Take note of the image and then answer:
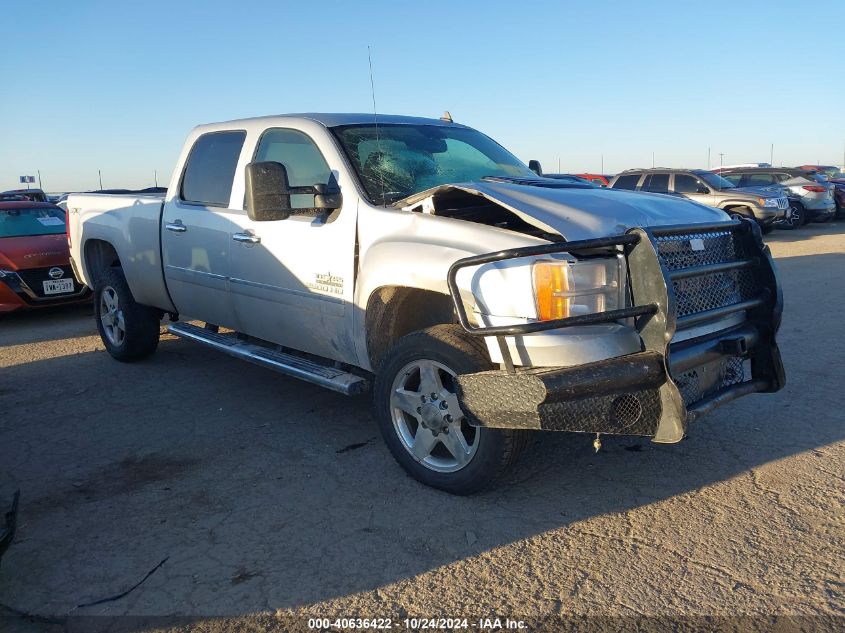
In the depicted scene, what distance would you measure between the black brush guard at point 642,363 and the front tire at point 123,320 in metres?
4.08

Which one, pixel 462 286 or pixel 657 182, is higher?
pixel 462 286

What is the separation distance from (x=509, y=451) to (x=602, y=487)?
26.5 inches

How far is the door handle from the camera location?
4782mm

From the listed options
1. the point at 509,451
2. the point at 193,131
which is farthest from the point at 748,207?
the point at 509,451

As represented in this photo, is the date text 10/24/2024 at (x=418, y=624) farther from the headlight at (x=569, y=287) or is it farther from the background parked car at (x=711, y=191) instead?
the background parked car at (x=711, y=191)

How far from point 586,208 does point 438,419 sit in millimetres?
1260

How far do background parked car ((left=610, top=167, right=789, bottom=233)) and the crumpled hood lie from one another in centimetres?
1413

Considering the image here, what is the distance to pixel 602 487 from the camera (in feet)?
12.3

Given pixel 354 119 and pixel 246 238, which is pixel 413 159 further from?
pixel 246 238

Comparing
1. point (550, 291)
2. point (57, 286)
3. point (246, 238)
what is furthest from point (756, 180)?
point (550, 291)

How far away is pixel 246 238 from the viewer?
4.86m

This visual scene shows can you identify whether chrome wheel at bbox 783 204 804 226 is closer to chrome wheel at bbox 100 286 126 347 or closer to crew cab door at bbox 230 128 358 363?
chrome wheel at bbox 100 286 126 347

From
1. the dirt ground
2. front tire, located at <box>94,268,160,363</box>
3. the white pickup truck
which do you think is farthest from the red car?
the white pickup truck

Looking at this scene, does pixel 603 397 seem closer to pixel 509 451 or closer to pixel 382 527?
pixel 509 451
